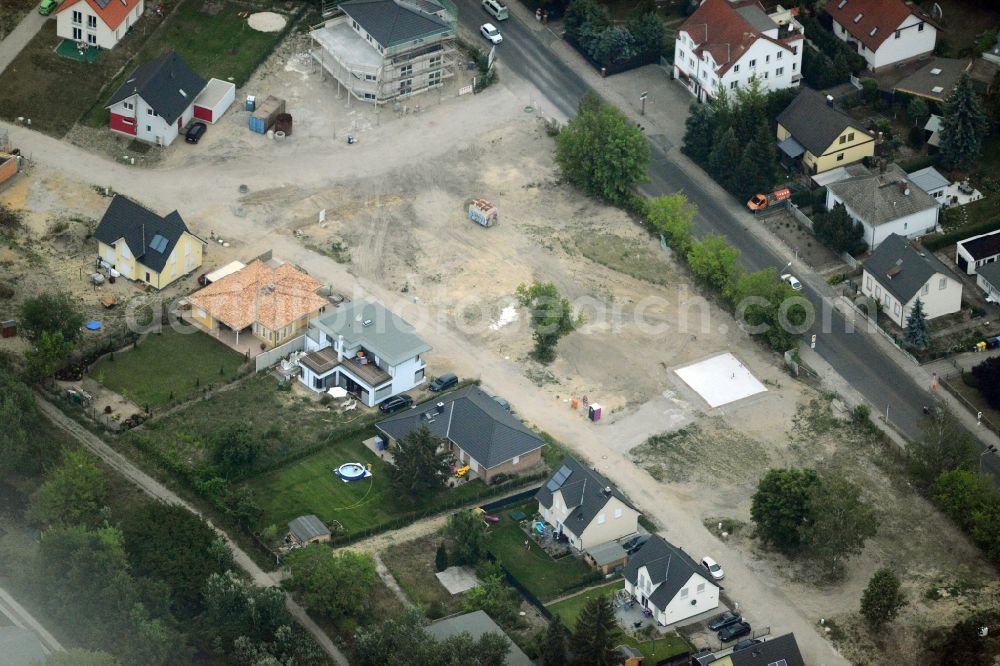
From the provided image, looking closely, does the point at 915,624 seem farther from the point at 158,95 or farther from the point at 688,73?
the point at 158,95

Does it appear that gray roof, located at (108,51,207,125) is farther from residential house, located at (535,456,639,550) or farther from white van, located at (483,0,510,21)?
residential house, located at (535,456,639,550)

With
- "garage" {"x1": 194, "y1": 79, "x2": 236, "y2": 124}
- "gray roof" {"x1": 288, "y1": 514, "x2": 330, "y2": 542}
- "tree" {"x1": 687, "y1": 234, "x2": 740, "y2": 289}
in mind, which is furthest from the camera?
"garage" {"x1": 194, "y1": 79, "x2": 236, "y2": 124}

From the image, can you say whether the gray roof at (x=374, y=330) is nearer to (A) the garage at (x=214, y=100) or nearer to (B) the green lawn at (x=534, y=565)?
(B) the green lawn at (x=534, y=565)

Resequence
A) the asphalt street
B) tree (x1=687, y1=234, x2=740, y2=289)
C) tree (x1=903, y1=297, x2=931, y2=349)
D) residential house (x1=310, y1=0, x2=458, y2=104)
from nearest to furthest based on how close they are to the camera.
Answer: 1. the asphalt street
2. tree (x1=903, y1=297, x2=931, y2=349)
3. tree (x1=687, y1=234, x2=740, y2=289)
4. residential house (x1=310, y1=0, x2=458, y2=104)

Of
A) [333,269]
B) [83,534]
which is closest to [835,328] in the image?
[333,269]

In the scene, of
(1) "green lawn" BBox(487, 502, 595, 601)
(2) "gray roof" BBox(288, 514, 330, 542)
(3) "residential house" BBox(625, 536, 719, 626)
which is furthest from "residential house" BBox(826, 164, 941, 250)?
(2) "gray roof" BBox(288, 514, 330, 542)

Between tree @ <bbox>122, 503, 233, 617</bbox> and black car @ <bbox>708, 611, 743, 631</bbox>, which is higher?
black car @ <bbox>708, 611, 743, 631</bbox>

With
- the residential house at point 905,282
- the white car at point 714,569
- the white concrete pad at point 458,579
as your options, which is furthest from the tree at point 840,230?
the white concrete pad at point 458,579
